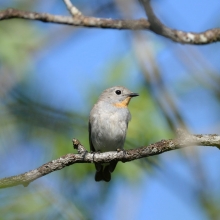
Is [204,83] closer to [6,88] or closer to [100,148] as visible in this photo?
[6,88]

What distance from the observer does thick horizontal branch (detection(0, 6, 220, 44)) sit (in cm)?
455

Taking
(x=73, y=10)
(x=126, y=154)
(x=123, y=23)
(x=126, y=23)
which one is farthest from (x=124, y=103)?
(x=126, y=23)

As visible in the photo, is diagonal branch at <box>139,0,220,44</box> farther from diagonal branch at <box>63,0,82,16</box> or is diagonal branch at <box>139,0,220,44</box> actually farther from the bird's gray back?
the bird's gray back

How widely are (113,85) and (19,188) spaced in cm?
393

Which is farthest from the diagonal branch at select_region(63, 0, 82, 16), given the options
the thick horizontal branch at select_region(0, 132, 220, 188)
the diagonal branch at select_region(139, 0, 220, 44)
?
the thick horizontal branch at select_region(0, 132, 220, 188)

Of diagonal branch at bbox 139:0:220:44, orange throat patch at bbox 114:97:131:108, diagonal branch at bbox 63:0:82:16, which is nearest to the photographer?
diagonal branch at bbox 139:0:220:44

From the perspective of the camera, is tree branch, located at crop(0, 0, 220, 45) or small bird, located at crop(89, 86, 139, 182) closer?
tree branch, located at crop(0, 0, 220, 45)

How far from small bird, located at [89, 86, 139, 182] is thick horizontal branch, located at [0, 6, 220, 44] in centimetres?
264

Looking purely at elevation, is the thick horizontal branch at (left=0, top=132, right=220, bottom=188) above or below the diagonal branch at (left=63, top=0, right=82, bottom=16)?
below

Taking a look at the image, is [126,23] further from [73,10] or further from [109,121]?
[109,121]

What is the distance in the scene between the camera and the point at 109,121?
8086 mm

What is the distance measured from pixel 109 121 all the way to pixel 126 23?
3.73 m

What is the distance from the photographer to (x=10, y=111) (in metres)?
4.47

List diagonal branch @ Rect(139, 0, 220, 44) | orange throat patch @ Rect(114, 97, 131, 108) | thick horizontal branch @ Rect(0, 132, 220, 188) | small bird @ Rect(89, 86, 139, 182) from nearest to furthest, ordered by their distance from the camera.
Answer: thick horizontal branch @ Rect(0, 132, 220, 188) → diagonal branch @ Rect(139, 0, 220, 44) → small bird @ Rect(89, 86, 139, 182) → orange throat patch @ Rect(114, 97, 131, 108)
